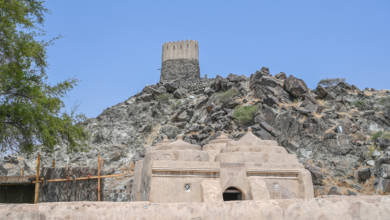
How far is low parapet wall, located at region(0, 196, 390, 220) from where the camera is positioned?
4.54m

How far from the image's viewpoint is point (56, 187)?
14156mm

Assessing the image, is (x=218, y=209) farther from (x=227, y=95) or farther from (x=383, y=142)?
→ (x=227, y=95)

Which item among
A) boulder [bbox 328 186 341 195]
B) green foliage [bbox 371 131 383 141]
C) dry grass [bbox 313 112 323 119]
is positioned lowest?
boulder [bbox 328 186 341 195]

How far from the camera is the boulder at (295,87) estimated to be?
1394 inches

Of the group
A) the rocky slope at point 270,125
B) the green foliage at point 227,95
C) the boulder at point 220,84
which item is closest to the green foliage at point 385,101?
the rocky slope at point 270,125

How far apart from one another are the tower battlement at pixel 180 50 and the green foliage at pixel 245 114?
20.9 metres

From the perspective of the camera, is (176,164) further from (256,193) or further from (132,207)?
(132,207)

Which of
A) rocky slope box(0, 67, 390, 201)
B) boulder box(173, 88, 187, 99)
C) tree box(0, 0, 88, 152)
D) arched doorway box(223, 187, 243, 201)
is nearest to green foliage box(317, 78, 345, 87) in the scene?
rocky slope box(0, 67, 390, 201)

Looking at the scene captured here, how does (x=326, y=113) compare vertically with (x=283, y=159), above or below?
above

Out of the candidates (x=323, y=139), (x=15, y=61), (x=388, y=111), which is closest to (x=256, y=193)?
(x=15, y=61)

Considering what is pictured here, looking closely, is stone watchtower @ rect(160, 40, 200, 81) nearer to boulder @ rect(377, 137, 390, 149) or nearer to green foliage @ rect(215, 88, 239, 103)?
green foliage @ rect(215, 88, 239, 103)

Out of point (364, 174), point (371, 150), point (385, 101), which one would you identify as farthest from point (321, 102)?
point (364, 174)

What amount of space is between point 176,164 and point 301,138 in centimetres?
1880

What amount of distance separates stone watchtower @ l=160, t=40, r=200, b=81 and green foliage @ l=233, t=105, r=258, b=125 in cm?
A: 1853
